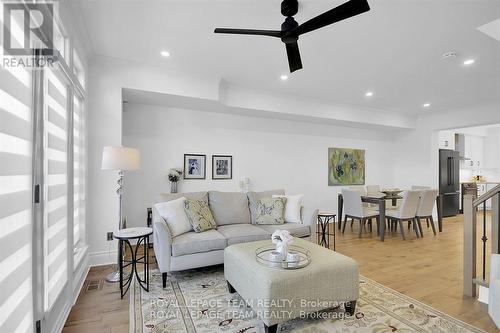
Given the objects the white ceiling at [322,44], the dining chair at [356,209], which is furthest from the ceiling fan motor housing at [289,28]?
the dining chair at [356,209]

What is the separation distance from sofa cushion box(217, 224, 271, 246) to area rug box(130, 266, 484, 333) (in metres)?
0.54

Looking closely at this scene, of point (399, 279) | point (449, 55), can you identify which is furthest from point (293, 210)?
point (449, 55)

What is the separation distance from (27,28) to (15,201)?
1.05 metres

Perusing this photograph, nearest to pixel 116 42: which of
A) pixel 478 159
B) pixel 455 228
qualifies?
pixel 455 228

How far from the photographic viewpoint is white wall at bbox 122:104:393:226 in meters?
4.32

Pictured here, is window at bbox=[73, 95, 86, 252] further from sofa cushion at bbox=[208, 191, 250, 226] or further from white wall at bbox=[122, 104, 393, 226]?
sofa cushion at bbox=[208, 191, 250, 226]

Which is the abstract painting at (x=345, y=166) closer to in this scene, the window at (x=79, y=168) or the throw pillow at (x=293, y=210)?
the throw pillow at (x=293, y=210)

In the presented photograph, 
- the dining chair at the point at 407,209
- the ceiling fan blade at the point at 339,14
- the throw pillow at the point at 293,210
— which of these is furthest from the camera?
the dining chair at the point at 407,209

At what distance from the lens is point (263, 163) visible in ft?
17.7

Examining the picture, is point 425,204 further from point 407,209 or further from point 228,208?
point 228,208

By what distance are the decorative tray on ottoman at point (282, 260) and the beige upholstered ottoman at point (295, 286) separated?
0.15ft

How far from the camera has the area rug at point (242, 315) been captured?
2.01 metres

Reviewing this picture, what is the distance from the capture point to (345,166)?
6.38 meters

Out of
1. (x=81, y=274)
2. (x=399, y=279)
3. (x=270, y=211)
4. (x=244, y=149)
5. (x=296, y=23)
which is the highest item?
(x=296, y=23)
